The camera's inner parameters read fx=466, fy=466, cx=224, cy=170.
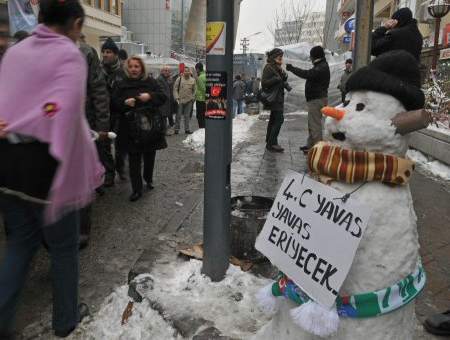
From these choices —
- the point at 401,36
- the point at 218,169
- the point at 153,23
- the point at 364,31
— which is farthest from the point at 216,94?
the point at 153,23

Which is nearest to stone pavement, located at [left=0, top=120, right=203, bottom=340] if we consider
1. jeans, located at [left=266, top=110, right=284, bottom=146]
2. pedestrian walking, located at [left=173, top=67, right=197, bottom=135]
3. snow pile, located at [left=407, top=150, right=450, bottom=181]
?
jeans, located at [left=266, top=110, right=284, bottom=146]

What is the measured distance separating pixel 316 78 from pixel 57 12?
586 centimetres

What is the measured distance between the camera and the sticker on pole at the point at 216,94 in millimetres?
3055

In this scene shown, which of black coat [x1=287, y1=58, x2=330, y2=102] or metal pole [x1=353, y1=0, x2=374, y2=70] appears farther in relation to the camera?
black coat [x1=287, y1=58, x2=330, y2=102]

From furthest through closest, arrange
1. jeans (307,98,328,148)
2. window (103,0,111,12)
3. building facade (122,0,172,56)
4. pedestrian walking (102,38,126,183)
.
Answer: building facade (122,0,172,56), window (103,0,111,12), jeans (307,98,328,148), pedestrian walking (102,38,126,183)

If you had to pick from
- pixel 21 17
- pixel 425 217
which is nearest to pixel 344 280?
pixel 425 217

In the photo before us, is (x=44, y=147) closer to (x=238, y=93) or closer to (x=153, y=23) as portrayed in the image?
(x=238, y=93)

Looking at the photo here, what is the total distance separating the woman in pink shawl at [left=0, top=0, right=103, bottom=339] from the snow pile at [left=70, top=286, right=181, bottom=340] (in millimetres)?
422

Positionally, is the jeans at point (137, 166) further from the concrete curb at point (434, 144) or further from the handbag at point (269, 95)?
the concrete curb at point (434, 144)

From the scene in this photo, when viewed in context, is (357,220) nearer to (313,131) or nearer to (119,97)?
(119,97)

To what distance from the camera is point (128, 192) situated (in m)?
6.14

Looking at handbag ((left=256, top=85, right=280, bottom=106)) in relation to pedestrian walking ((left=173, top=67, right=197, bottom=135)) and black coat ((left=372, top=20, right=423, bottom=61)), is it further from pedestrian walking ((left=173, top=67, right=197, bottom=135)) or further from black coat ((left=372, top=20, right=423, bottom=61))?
black coat ((left=372, top=20, right=423, bottom=61))

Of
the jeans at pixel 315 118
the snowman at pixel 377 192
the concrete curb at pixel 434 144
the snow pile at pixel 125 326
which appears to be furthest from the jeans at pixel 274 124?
the snowman at pixel 377 192

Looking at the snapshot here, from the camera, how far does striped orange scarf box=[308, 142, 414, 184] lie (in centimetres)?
185
